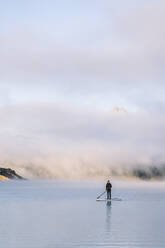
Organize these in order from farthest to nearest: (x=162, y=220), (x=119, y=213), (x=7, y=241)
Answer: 1. (x=119, y=213)
2. (x=162, y=220)
3. (x=7, y=241)

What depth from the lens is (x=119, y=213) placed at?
6050 centimetres

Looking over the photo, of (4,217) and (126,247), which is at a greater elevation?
(4,217)

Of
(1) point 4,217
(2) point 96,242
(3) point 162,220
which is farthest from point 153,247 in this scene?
(1) point 4,217

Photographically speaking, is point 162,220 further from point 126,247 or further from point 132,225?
point 126,247

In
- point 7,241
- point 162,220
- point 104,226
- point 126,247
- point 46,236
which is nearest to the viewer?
point 126,247

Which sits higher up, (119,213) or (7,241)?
(119,213)

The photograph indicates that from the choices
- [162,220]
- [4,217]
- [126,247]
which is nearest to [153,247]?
[126,247]

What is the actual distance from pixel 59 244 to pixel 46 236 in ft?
14.0

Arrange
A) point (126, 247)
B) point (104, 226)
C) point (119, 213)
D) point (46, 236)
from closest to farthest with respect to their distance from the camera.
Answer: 1. point (126, 247)
2. point (46, 236)
3. point (104, 226)
4. point (119, 213)

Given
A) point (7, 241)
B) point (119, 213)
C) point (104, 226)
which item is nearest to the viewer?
point (7, 241)

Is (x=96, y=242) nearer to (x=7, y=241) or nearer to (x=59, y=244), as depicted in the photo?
(x=59, y=244)

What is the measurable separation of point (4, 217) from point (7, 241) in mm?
16790

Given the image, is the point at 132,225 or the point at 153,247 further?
the point at 132,225

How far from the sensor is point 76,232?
1693 inches
